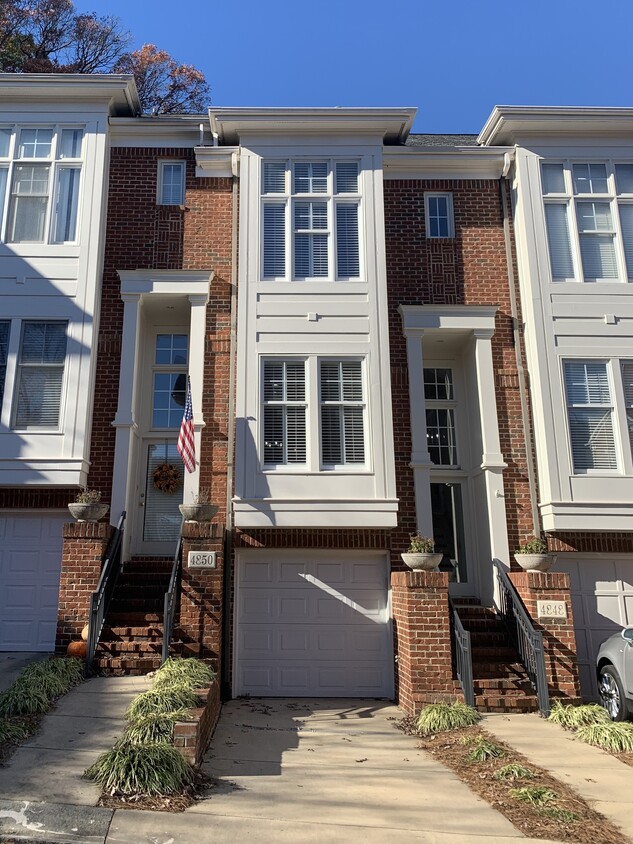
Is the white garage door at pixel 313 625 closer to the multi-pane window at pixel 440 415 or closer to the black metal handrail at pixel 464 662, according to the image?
the black metal handrail at pixel 464 662

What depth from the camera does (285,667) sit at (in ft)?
31.4

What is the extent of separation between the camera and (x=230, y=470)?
1009 centimetres

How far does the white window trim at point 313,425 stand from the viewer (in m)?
9.71

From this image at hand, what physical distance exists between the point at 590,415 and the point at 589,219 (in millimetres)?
3503

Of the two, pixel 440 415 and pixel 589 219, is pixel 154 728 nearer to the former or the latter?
pixel 440 415

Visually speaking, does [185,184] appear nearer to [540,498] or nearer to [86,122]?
[86,122]

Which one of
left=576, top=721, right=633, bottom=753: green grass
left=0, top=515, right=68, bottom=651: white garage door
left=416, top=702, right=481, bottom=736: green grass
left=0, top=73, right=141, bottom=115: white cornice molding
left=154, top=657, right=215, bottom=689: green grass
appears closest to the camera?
left=576, top=721, right=633, bottom=753: green grass

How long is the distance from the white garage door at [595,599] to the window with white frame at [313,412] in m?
3.89

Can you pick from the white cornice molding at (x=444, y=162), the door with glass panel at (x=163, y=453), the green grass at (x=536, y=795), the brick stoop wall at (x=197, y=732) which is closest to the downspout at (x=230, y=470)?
the door with glass panel at (x=163, y=453)

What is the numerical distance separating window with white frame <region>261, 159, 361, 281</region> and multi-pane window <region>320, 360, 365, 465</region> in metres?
1.63

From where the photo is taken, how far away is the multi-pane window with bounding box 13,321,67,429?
9961 millimetres

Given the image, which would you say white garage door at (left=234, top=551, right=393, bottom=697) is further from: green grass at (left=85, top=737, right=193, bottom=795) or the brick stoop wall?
green grass at (left=85, top=737, right=193, bottom=795)

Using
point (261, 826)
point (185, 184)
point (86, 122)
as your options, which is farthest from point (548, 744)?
point (86, 122)

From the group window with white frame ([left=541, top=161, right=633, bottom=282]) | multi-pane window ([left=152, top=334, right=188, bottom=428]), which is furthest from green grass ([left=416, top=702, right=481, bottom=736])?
→ window with white frame ([left=541, top=161, right=633, bottom=282])
